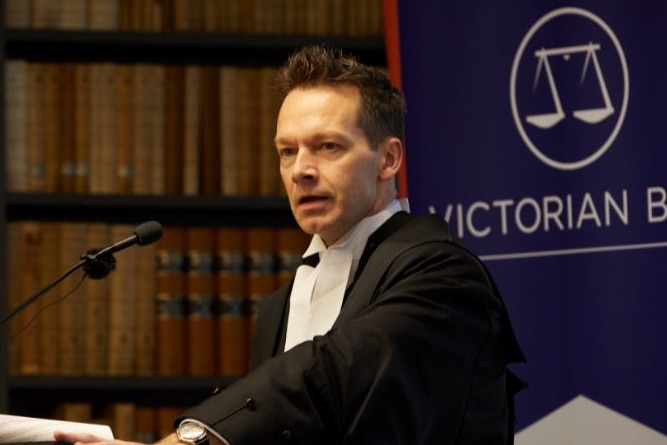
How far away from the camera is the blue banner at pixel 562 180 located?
3439mm

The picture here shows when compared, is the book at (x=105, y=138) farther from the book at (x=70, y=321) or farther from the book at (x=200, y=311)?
the book at (x=200, y=311)

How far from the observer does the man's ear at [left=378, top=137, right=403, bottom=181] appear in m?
2.44

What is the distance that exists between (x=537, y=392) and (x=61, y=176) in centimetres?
146

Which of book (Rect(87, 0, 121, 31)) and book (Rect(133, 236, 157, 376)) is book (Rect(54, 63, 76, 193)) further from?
book (Rect(133, 236, 157, 376))

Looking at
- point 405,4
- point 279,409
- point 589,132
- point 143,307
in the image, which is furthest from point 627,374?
point 279,409

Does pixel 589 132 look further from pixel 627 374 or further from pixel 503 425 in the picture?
pixel 503 425

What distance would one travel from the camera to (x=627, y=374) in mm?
3436

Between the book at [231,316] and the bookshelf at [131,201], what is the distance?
0.17ft

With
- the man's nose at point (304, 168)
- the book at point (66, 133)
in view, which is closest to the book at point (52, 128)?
the book at point (66, 133)

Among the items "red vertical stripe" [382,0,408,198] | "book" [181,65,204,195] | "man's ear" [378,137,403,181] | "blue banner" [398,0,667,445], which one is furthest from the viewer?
"book" [181,65,204,195]

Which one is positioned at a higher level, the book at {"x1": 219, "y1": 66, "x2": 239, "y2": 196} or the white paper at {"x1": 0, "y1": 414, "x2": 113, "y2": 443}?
the book at {"x1": 219, "y1": 66, "x2": 239, "y2": 196}

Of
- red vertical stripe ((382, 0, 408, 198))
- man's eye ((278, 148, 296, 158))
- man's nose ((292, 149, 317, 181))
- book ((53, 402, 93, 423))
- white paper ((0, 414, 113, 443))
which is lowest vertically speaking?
book ((53, 402, 93, 423))

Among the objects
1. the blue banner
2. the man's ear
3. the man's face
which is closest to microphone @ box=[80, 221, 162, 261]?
the man's face

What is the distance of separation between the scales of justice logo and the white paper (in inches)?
71.5
